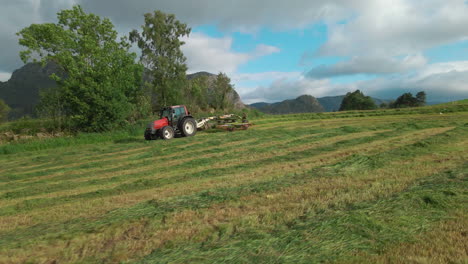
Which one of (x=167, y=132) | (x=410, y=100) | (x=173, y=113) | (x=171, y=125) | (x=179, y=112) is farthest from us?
(x=410, y=100)

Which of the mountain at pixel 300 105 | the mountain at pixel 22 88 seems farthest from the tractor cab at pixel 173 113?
the mountain at pixel 22 88

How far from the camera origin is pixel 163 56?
3319 cm

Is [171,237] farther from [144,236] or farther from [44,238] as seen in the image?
[44,238]

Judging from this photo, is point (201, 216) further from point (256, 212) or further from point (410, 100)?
point (410, 100)

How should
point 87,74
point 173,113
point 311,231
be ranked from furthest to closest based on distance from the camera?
point 87,74 → point 173,113 → point 311,231

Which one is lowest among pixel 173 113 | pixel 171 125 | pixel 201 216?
pixel 201 216

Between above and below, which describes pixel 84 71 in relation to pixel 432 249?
above

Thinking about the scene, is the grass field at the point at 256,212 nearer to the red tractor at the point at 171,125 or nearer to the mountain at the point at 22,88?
the red tractor at the point at 171,125

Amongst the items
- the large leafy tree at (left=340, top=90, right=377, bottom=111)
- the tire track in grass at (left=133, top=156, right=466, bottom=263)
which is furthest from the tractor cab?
the large leafy tree at (left=340, top=90, right=377, bottom=111)

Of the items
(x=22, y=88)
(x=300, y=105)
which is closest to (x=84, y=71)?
(x=300, y=105)

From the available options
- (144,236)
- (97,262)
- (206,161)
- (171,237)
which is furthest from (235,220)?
(206,161)

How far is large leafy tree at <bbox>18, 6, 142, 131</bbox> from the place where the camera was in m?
20.1

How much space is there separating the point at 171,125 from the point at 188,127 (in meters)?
1.03

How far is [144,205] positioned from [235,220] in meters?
1.68
